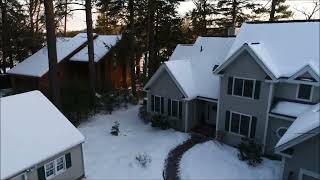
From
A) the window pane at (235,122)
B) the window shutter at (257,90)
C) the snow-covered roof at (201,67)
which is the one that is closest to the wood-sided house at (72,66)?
the snow-covered roof at (201,67)

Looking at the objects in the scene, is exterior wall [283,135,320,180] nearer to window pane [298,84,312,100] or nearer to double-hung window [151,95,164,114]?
window pane [298,84,312,100]

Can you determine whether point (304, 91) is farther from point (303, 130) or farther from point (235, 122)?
point (235, 122)

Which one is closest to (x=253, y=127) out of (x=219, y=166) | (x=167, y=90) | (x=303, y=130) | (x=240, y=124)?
(x=240, y=124)

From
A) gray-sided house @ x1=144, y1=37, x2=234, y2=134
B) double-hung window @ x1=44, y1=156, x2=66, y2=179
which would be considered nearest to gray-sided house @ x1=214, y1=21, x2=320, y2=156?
gray-sided house @ x1=144, y1=37, x2=234, y2=134

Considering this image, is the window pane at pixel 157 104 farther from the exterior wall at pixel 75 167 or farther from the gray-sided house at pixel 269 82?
the exterior wall at pixel 75 167

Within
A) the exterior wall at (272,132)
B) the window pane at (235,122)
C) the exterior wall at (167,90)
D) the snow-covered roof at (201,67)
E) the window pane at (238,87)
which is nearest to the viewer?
the exterior wall at (272,132)

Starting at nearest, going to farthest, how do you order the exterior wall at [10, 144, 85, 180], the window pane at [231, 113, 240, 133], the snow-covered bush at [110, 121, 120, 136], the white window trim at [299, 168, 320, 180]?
the white window trim at [299, 168, 320, 180] < the exterior wall at [10, 144, 85, 180] < the window pane at [231, 113, 240, 133] < the snow-covered bush at [110, 121, 120, 136]
